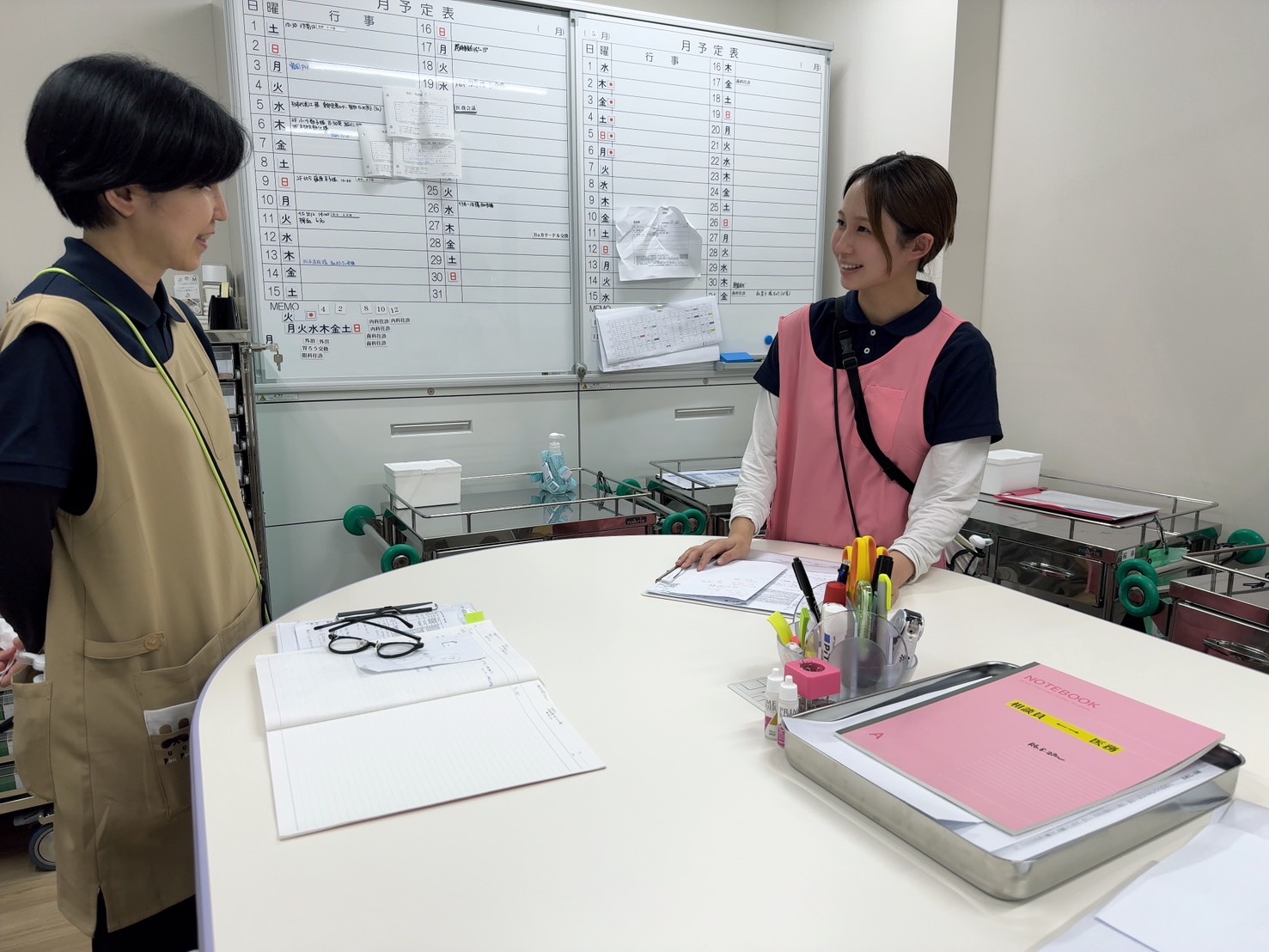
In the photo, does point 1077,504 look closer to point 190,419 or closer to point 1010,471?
point 1010,471

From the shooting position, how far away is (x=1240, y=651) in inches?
60.9

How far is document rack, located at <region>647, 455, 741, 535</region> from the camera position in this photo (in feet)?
8.09

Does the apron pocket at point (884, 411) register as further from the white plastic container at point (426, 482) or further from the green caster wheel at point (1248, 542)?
the white plastic container at point (426, 482)

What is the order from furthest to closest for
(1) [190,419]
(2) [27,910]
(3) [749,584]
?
(2) [27,910], (3) [749,584], (1) [190,419]

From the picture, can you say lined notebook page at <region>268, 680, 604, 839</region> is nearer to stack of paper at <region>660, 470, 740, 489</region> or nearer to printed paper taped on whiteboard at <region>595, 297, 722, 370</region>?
stack of paper at <region>660, 470, 740, 489</region>

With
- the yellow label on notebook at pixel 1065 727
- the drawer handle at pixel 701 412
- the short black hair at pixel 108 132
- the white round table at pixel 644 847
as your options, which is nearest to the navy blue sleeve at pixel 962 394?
the white round table at pixel 644 847

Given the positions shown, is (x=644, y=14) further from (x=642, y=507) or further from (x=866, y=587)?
(x=866, y=587)

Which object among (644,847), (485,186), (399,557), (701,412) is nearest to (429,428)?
(399,557)

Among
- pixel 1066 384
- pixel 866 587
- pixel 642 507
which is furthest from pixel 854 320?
pixel 1066 384

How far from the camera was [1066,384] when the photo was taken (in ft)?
8.09

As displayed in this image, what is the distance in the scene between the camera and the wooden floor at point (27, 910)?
69.1 inches

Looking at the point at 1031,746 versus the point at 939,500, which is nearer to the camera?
the point at 1031,746

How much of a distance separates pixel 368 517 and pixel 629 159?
53.7 inches

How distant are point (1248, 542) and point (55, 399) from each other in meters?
2.33
